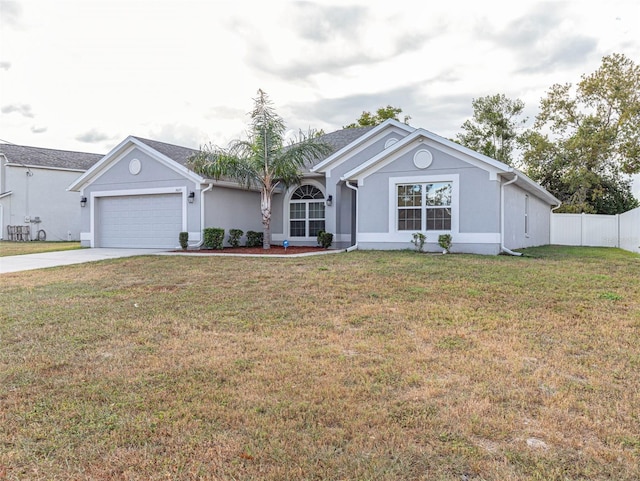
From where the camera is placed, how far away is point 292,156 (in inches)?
584

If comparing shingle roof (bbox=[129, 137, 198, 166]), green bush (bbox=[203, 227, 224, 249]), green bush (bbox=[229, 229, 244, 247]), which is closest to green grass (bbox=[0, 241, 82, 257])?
shingle roof (bbox=[129, 137, 198, 166])

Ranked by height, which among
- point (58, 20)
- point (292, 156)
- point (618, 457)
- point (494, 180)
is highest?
point (58, 20)

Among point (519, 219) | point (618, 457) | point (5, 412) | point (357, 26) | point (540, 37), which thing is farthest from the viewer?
point (519, 219)

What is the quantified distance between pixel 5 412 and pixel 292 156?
12.2 m

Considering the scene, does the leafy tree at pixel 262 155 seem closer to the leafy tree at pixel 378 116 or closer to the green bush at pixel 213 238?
the green bush at pixel 213 238

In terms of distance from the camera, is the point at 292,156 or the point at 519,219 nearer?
the point at 292,156

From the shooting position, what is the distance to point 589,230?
23.0 metres

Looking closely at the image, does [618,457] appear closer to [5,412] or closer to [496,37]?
[5,412]

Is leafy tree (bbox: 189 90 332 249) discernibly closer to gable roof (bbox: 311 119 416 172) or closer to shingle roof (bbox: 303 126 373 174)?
gable roof (bbox: 311 119 416 172)

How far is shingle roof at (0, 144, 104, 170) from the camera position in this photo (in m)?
27.5

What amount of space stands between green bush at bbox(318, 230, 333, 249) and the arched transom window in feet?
4.10

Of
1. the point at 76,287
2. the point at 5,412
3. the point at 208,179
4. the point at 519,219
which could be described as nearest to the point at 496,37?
the point at 519,219

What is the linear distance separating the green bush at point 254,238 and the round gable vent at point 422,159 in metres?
6.87

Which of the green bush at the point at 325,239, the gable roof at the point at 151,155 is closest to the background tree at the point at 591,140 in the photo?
the green bush at the point at 325,239
